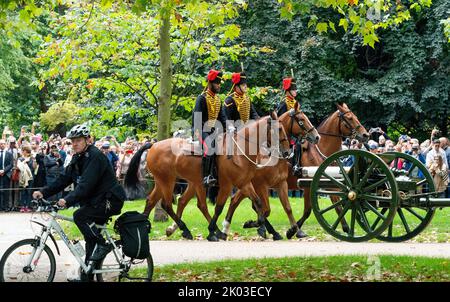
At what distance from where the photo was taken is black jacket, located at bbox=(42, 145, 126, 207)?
11281 millimetres

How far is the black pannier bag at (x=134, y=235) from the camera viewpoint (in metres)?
11.2

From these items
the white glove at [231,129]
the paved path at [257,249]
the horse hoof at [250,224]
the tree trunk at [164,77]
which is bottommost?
the paved path at [257,249]

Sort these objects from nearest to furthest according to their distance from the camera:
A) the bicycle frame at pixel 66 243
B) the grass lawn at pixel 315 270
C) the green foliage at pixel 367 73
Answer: the bicycle frame at pixel 66 243
the grass lawn at pixel 315 270
the green foliage at pixel 367 73

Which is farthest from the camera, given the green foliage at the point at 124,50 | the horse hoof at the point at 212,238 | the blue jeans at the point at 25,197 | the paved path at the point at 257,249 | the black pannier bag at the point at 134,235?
the blue jeans at the point at 25,197

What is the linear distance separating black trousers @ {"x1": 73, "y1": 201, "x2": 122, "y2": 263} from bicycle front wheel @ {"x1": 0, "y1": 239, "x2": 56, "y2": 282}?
0.53 m

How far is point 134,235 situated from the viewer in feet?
36.9

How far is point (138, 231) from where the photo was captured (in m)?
11.3

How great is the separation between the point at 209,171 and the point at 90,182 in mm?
6945

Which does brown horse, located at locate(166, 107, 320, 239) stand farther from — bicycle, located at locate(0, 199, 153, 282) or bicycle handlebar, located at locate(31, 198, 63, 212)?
bicycle handlebar, located at locate(31, 198, 63, 212)

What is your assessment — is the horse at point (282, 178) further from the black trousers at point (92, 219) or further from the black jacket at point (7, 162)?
the black jacket at point (7, 162)

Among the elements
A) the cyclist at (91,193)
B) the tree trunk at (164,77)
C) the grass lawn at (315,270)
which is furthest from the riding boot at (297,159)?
the cyclist at (91,193)

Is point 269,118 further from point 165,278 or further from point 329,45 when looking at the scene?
point 329,45

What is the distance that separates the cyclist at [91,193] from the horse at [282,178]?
6.96 metres

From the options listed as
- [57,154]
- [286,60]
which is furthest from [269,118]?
[286,60]
